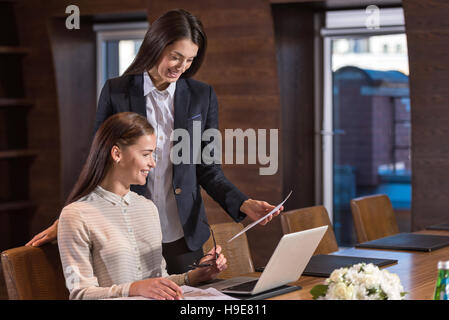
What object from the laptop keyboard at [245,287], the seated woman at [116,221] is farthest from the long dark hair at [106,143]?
the laptop keyboard at [245,287]

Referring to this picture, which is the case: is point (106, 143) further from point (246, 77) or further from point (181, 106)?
point (246, 77)

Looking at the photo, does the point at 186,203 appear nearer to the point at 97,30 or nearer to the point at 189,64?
the point at 189,64

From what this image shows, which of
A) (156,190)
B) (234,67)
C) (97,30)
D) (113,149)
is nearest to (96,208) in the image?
(113,149)

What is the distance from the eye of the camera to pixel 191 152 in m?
2.59

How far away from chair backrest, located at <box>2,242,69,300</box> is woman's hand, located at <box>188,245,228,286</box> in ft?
1.18

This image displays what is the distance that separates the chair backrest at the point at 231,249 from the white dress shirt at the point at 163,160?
166mm

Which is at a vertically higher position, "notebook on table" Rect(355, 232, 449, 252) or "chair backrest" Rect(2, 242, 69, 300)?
"chair backrest" Rect(2, 242, 69, 300)

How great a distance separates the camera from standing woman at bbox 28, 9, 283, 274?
96.8 inches

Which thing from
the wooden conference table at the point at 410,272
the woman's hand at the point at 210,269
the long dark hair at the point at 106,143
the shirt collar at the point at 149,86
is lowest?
the wooden conference table at the point at 410,272

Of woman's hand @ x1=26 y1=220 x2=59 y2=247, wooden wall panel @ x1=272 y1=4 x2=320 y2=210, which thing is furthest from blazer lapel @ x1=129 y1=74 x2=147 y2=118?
wooden wall panel @ x1=272 y1=4 x2=320 y2=210

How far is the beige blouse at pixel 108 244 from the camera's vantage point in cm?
193

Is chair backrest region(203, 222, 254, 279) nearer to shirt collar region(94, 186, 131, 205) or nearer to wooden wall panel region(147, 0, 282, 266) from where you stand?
shirt collar region(94, 186, 131, 205)

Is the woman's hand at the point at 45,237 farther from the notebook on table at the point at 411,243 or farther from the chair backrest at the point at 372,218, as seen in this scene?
the chair backrest at the point at 372,218

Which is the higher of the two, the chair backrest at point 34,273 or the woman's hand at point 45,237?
the woman's hand at point 45,237
